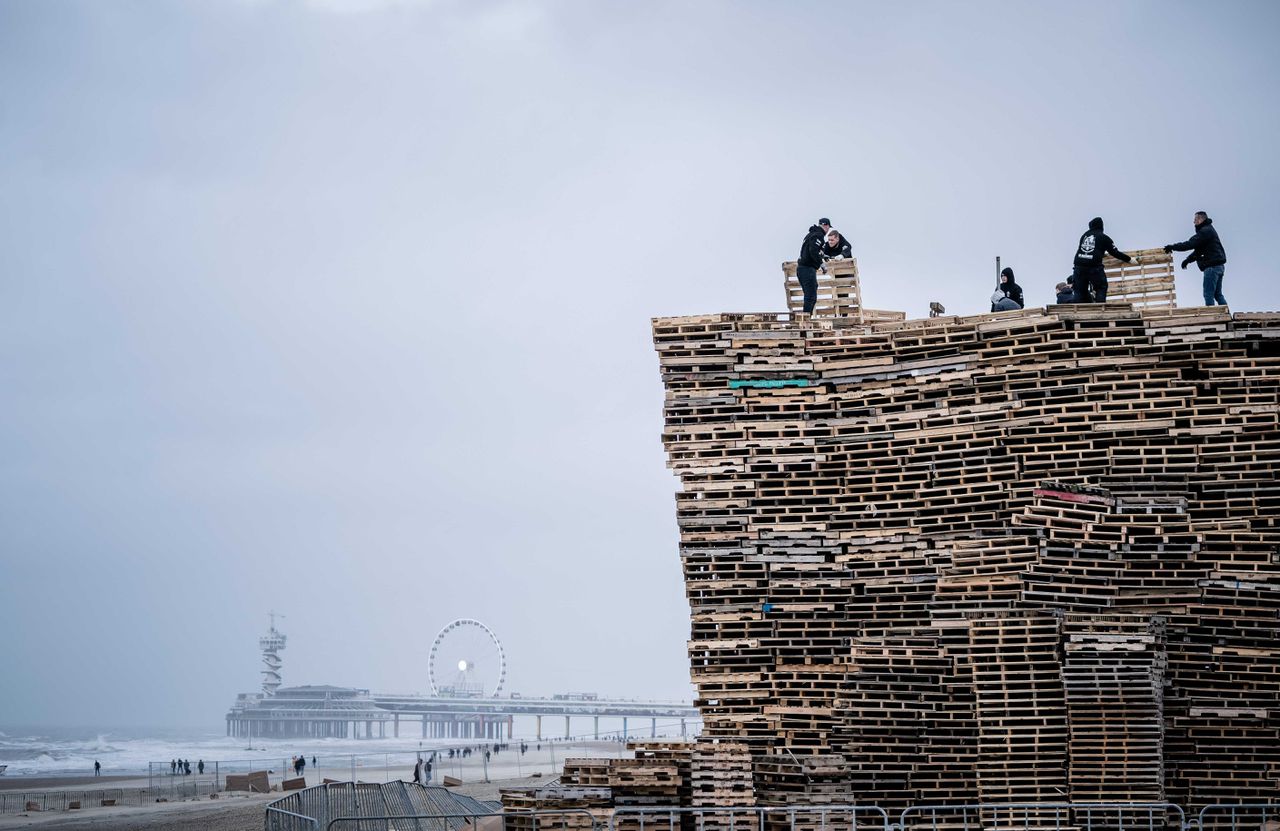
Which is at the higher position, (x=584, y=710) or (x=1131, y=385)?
(x=1131, y=385)

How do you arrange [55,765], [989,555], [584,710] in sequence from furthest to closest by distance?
[584,710], [55,765], [989,555]

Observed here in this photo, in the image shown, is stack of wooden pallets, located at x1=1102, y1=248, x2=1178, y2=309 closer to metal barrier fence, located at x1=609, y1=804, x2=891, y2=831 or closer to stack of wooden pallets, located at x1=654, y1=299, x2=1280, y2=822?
stack of wooden pallets, located at x1=654, y1=299, x2=1280, y2=822

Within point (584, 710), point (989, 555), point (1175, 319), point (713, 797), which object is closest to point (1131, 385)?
point (1175, 319)

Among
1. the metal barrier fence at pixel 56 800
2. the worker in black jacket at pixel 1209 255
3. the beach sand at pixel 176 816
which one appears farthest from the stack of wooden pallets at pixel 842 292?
the metal barrier fence at pixel 56 800

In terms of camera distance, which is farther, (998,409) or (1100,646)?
(998,409)

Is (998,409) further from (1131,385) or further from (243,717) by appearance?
(243,717)

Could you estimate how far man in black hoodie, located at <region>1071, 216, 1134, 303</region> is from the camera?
66.3 ft

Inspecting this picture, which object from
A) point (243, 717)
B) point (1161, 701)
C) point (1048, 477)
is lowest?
point (243, 717)

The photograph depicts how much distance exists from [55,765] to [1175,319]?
103607mm

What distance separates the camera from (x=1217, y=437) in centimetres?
1866

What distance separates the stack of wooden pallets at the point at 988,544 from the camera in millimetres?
17516

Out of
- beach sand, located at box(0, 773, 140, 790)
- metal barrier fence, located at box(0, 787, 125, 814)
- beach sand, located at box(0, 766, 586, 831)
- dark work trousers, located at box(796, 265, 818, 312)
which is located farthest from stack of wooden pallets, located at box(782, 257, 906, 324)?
beach sand, located at box(0, 773, 140, 790)

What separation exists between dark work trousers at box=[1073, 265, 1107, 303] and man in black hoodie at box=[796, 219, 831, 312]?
417cm

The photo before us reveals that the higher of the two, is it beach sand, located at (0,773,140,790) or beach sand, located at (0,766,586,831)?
beach sand, located at (0,766,586,831)
